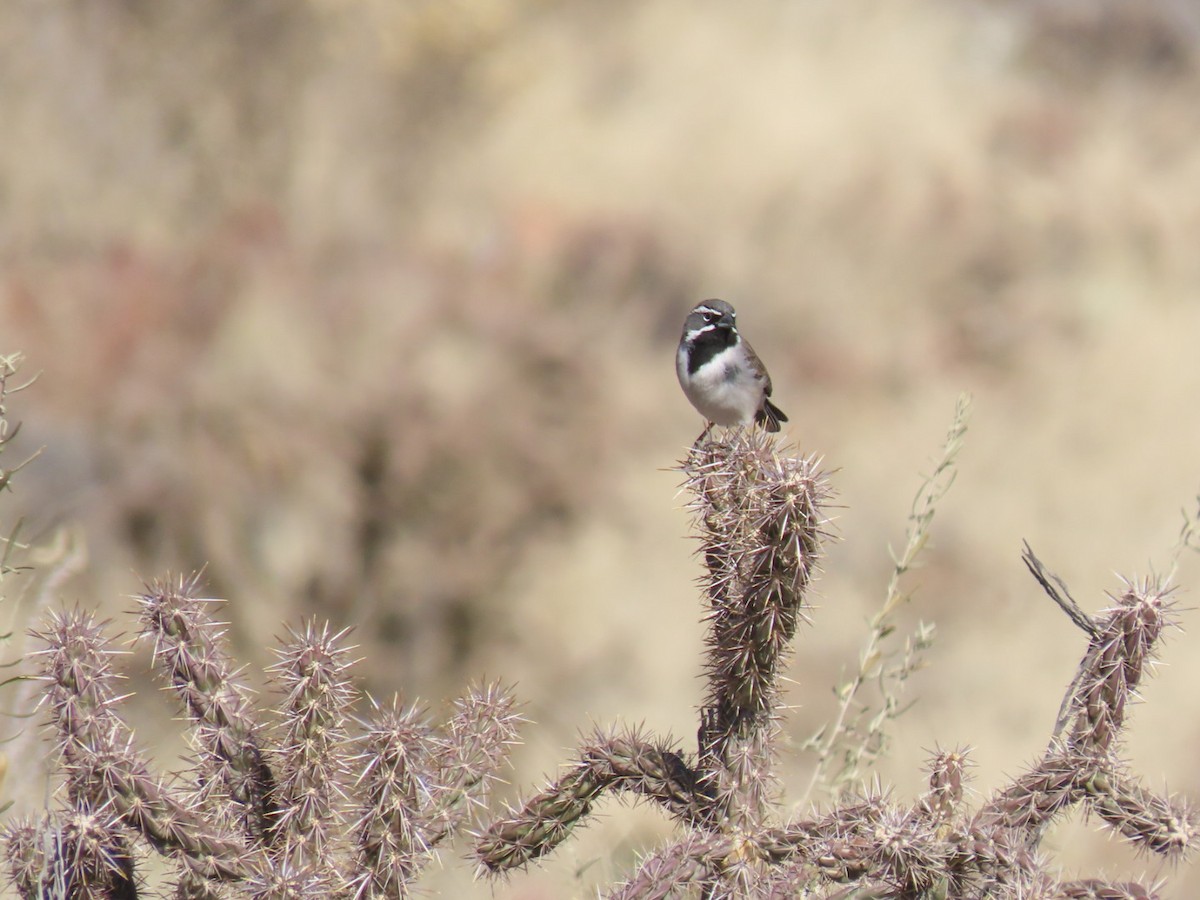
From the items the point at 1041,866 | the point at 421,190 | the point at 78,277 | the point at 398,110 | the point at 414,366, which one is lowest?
the point at 1041,866

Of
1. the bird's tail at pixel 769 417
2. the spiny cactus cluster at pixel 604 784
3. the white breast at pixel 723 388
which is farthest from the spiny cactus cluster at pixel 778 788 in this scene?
the bird's tail at pixel 769 417

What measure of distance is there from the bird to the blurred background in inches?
51.6

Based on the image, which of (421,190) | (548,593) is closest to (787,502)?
(548,593)

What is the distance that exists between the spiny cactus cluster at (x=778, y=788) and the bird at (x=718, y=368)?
1.53 metres

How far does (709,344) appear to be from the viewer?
13.3 ft

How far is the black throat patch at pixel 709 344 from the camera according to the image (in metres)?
4.00

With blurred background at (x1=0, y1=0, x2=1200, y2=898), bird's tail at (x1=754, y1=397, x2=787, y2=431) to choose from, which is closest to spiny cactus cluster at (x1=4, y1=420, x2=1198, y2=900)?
blurred background at (x1=0, y1=0, x2=1200, y2=898)

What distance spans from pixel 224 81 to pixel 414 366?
110 inches

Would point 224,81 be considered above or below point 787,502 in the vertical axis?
above

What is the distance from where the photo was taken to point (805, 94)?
39.2 ft

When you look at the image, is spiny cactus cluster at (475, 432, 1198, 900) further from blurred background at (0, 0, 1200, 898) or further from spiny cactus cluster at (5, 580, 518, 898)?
blurred background at (0, 0, 1200, 898)

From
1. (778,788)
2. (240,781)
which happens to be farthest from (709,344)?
(240,781)

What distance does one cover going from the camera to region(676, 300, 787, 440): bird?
3.93m

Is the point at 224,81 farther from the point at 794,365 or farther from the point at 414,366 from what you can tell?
the point at 794,365
